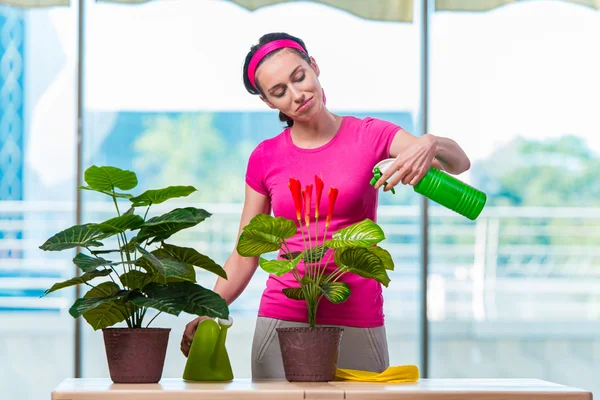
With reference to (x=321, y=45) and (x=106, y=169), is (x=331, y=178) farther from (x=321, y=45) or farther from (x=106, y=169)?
(x=321, y=45)

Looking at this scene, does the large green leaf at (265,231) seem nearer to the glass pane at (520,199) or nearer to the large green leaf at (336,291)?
the large green leaf at (336,291)

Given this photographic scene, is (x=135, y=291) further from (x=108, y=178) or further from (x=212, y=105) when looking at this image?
(x=212, y=105)

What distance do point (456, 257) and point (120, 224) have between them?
2.18m

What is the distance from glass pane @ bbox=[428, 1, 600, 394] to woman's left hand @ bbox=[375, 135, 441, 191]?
6.03 ft

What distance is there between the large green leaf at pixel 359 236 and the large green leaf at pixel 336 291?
10 centimetres

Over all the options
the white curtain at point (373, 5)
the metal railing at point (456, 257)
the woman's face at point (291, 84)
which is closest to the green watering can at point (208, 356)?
the woman's face at point (291, 84)

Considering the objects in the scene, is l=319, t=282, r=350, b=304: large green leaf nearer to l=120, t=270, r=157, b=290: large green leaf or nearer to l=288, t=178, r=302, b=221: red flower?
l=288, t=178, r=302, b=221: red flower

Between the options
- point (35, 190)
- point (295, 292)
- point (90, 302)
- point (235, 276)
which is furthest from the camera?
point (35, 190)

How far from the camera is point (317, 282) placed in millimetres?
1579

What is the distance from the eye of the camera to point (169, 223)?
154 cm

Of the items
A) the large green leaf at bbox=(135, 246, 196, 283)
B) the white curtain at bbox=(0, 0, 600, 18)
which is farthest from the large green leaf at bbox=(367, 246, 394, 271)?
the white curtain at bbox=(0, 0, 600, 18)

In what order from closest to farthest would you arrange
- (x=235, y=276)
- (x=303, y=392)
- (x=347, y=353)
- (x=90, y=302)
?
1. (x=303, y=392)
2. (x=90, y=302)
3. (x=347, y=353)
4. (x=235, y=276)

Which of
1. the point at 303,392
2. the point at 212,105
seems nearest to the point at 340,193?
the point at 303,392

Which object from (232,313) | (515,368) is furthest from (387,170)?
(515,368)
